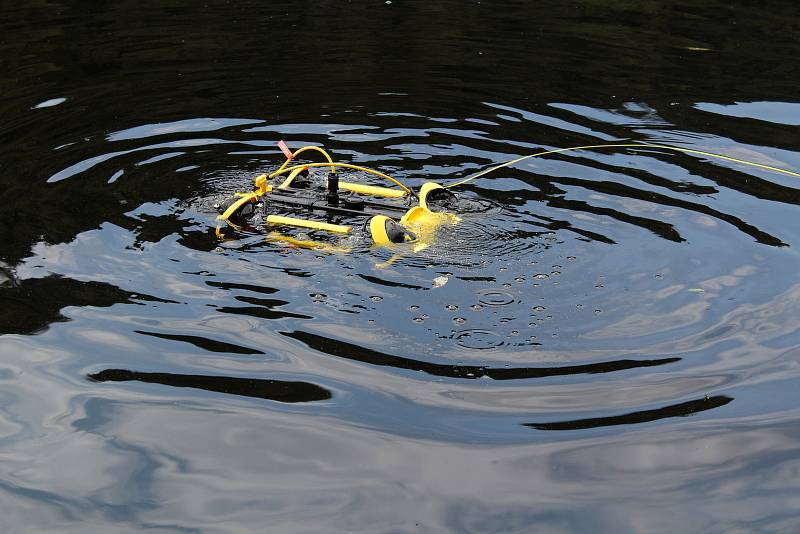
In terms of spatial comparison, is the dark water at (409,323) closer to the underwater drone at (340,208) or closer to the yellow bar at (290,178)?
the underwater drone at (340,208)

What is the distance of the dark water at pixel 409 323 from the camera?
4758 mm

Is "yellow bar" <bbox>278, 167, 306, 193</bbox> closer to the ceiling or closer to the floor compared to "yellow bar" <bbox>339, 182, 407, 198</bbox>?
closer to the ceiling

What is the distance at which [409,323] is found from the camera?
612cm

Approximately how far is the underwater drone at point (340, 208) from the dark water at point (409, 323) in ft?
0.55

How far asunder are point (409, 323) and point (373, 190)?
2.06m

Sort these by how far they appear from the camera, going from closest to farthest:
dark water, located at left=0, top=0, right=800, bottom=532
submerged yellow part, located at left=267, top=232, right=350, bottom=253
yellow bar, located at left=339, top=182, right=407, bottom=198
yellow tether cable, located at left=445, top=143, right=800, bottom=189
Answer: dark water, located at left=0, top=0, right=800, bottom=532 < submerged yellow part, located at left=267, top=232, right=350, bottom=253 < yellow bar, located at left=339, top=182, right=407, bottom=198 < yellow tether cable, located at left=445, top=143, right=800, bottom=189

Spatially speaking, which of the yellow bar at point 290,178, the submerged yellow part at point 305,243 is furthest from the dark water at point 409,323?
the yellow bar at point 290,178

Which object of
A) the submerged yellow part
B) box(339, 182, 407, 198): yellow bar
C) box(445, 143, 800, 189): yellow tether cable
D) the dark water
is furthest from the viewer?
box(445, 143, 800, 189): yellow tether cable

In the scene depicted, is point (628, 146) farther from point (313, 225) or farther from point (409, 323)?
point (409, 323)

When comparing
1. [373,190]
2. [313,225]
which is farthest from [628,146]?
[313,225]

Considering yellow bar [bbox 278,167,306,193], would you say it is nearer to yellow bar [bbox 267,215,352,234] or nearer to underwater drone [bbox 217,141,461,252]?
underwater drone [bbox 217,141,461,252]

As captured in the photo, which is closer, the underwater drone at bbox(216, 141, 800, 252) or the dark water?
the dark water

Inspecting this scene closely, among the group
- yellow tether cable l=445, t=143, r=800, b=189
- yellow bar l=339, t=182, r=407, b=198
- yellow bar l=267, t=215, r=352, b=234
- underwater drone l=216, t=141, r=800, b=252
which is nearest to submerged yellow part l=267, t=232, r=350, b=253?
underwater drone l=216, t=141, r=800, b=252

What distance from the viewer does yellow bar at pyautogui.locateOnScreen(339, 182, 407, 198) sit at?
7.89m
